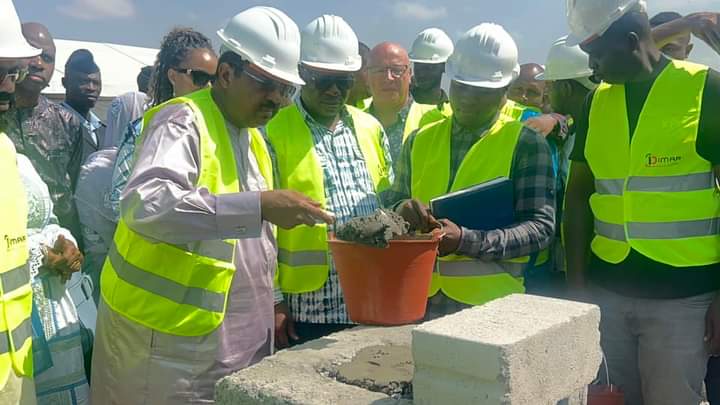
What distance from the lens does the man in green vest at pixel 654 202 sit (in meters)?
2.78

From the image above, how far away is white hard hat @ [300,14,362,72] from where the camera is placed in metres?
3.21

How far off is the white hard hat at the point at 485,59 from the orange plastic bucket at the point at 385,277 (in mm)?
1062

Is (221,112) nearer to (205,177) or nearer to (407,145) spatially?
(205,177)

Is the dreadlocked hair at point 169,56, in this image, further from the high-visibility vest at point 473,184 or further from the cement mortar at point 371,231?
the cement mortar at point 371,231

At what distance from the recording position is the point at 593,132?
3.12 metres

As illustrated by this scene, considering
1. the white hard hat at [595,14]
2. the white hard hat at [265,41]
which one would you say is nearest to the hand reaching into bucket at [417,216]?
the white hard hat at [265,41]

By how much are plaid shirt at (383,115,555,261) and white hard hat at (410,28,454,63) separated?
2.47 m

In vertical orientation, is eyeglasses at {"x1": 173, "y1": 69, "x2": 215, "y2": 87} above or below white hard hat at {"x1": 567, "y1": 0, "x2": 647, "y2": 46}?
below

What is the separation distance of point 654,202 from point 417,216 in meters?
1.02

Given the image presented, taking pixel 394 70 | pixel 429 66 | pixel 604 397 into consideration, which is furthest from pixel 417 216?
pixel 429 66

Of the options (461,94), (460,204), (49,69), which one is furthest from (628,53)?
(49,69)

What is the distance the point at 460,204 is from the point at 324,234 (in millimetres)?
663

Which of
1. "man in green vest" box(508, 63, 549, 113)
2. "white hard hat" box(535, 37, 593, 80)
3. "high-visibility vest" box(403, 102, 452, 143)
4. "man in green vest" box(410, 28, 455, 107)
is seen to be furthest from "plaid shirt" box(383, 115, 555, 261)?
"man in green vest" box(508, 63, 549, 113)

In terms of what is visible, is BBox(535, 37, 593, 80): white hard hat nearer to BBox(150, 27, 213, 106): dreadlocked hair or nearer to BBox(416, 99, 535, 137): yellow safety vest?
BBox(416, 99, 535, 137): yellow safety vest
